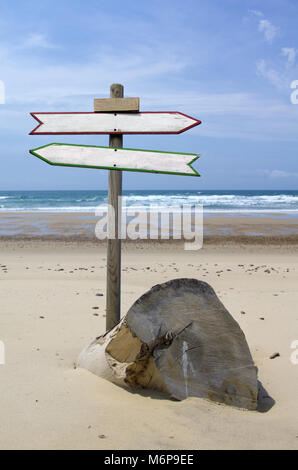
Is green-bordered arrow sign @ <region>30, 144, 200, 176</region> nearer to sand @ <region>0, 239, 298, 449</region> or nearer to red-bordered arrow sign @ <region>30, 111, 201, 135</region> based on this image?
red-bordered arrow sign @ <region>30, 111, 201, 135</region>

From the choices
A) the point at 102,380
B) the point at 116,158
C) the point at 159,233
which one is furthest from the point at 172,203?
the point at 102,380

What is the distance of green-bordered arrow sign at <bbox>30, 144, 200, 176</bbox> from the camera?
4.21m

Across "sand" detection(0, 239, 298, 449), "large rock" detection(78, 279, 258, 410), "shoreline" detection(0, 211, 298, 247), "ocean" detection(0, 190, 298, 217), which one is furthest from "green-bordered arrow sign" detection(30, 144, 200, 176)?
"ocean" detection(0, 190, 298, 217)

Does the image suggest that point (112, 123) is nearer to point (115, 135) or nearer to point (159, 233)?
point (115, 135)

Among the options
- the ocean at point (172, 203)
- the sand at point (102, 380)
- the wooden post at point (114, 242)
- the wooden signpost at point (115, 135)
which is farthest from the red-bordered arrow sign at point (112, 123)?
the ocean at point (172, 203)

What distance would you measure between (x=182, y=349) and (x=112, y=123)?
2233mm

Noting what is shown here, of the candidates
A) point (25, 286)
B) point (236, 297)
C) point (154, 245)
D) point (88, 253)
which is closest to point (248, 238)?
point (154, 245)

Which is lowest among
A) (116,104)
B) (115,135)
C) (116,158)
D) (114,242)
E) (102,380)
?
(102,380)

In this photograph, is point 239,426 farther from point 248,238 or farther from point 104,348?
point 248,238

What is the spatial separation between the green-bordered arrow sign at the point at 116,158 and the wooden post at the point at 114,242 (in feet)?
0.52

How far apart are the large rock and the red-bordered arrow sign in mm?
1492

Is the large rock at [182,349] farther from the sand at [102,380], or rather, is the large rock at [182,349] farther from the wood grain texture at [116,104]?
the wood grain texture at [116,104]

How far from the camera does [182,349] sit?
3.77 metres

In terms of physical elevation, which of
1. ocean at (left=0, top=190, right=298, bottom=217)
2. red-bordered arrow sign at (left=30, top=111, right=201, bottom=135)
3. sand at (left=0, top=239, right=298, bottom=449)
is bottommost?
sand at (left=0, top=239, right=298, bottom=449)
